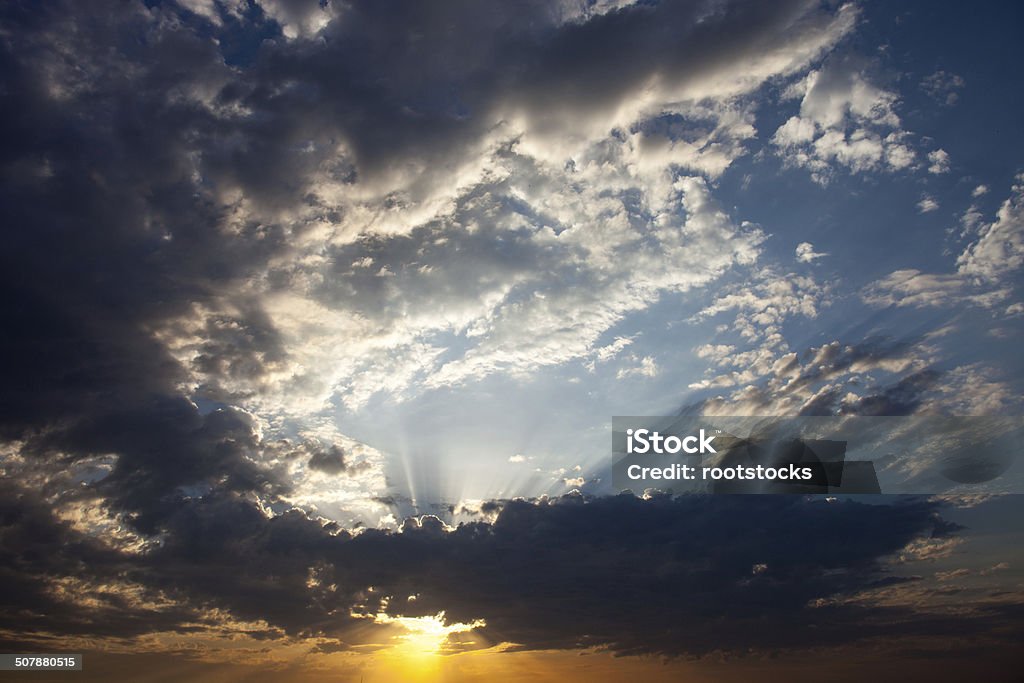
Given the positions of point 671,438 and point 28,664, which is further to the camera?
point 28,664

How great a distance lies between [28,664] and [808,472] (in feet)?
481

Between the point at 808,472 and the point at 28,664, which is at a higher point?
the point at 808,472

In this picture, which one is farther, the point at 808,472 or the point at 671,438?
the point at 808,472

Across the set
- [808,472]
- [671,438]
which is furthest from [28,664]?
Result: [808,472]

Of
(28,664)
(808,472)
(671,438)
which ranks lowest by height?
(28,664)

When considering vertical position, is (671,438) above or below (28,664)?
above

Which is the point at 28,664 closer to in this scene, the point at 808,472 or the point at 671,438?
the point at 671,438

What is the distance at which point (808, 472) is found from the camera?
84625 millimetres

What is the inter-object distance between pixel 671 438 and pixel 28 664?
124 meters

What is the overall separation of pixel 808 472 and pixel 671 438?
28.9 metres

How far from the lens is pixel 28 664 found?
89.6 m

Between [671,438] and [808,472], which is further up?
[671,438]

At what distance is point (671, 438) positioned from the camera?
7650 cm
